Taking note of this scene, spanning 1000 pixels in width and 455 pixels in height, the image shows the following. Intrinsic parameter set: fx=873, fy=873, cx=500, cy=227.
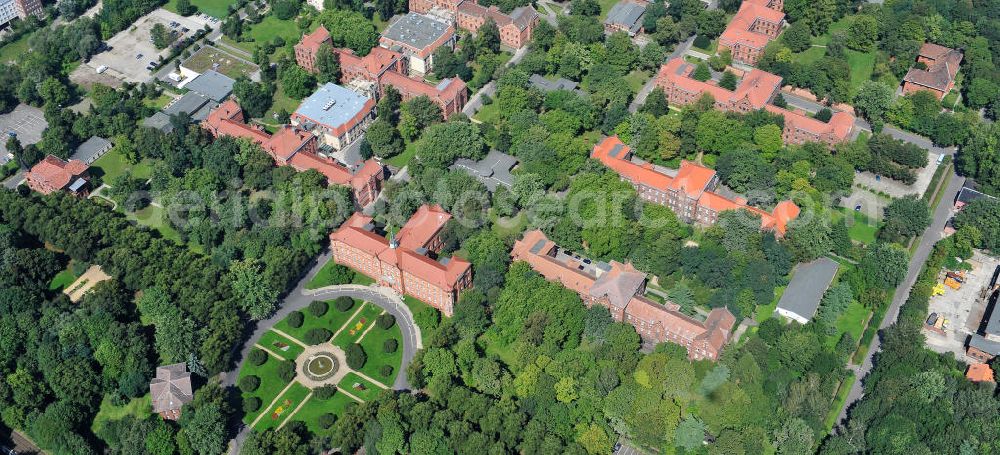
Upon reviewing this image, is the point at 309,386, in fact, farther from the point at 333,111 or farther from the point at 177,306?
the point at 333,111

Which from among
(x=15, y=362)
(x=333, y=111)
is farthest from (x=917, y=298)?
(x=15, y=362)

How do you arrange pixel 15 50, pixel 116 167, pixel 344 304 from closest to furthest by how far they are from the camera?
pixel 344 304
pixel 116 167
pixel 15 50

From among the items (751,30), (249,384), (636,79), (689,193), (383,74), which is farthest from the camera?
(751,30)

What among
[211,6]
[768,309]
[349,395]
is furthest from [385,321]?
[211,6]

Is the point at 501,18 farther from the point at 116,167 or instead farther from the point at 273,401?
the point at 273,401

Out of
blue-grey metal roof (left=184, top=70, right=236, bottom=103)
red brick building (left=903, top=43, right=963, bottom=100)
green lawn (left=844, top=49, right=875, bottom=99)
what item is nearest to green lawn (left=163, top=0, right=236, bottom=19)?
blue-grey metal roof (left=184, top=70, right=236, bottom=103)

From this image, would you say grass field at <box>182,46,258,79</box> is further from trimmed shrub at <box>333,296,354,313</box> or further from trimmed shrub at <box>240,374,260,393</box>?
trimmed shrub at <box>240,374,260,393</box>

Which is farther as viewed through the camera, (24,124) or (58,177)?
(24,124)

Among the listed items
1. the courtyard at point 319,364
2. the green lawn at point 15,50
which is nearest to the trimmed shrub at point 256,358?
the courtyard at point 319,364
